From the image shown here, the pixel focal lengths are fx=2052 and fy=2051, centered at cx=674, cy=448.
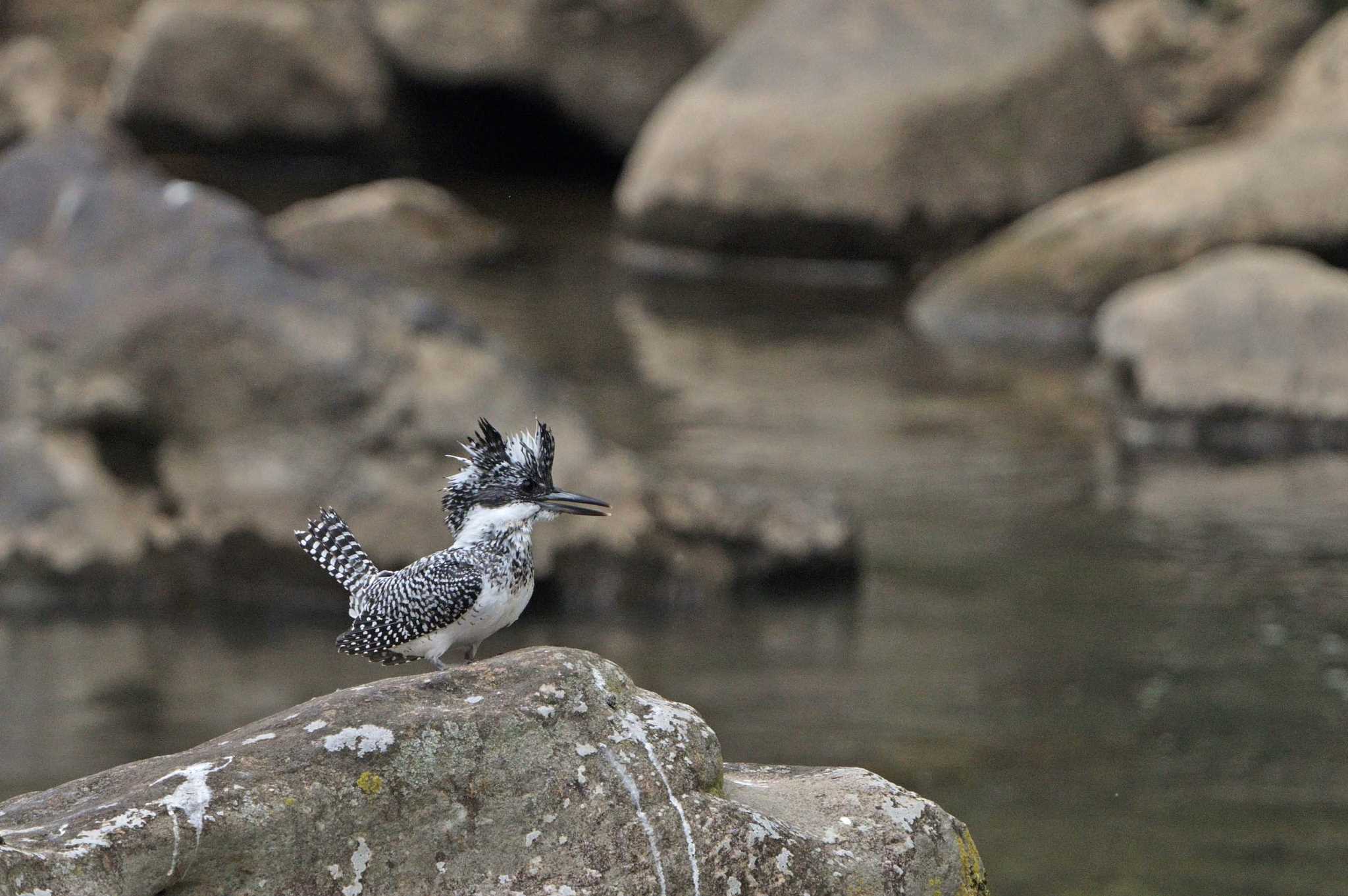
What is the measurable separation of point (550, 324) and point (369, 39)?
10.3 metres

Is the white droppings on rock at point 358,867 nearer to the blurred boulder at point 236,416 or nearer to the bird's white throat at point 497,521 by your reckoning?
the bird's white throat at point 497,521

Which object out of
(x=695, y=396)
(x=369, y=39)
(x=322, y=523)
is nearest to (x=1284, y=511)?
(x=695, y=396)

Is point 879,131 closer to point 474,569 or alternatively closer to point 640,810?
point 474,569

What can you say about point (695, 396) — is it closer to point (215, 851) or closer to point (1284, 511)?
point (1284, 511)

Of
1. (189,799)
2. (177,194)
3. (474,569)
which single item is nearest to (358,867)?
(189,799)

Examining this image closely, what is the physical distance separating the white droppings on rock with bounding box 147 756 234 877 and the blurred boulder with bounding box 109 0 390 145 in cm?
2507

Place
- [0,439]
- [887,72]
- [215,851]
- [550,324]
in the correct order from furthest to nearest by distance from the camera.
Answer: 1. [887,72]
2. [550,324]
3. [0,439]
4. [215,851]

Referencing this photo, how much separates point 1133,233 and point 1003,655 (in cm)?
868

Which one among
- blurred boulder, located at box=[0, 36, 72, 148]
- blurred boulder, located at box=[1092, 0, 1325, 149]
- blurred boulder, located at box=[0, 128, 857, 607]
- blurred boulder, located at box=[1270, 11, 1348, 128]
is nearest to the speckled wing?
blurred boulder, located at box=[0, 128, 857, 607]

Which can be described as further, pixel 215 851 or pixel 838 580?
pixel 838 580

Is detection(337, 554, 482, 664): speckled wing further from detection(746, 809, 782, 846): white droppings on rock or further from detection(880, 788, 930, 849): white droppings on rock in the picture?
detection(880, 788, 930, 849): white droppings on rock

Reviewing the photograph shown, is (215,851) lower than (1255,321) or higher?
higher

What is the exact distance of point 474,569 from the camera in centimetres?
504

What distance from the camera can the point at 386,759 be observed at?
4.42 m
